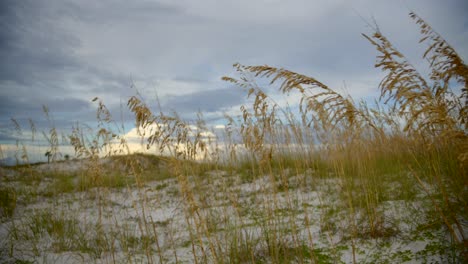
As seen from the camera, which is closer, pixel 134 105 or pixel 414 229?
pixel 134 105

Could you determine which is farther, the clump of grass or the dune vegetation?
the clump of grass

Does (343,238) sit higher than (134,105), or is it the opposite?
(134,105)

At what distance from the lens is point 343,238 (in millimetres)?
2877

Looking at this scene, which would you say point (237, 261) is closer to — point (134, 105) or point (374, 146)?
point (134, 105)

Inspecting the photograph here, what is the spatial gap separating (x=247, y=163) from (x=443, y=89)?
19.7 feet

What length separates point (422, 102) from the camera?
1897 mm

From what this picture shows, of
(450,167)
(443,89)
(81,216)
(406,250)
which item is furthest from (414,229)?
(81,216)

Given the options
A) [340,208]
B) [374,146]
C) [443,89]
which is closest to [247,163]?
[374,146]

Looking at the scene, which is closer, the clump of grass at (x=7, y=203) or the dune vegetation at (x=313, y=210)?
the dune vegetation at (x=313, y=210)

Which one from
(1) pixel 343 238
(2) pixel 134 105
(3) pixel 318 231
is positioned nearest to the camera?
(2) pixel 134 105

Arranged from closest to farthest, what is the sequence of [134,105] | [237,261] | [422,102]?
[422,102] < [134,105] < [237,261]

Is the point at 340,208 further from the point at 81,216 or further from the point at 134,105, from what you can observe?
the point at 81,216

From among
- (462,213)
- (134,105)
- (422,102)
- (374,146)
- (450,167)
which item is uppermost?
(134,105)

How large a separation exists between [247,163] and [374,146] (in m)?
3.90
